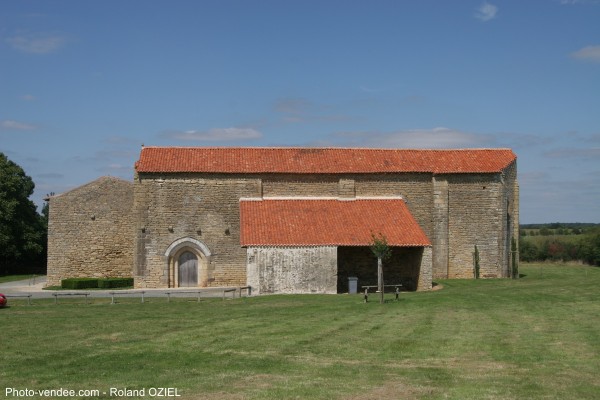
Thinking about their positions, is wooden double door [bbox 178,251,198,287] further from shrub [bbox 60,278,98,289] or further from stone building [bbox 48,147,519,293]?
shrub [bbox 60,278,98,289]

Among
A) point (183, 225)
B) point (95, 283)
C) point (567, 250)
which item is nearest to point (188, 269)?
point (183, 225)

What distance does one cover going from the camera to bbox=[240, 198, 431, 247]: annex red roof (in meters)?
30.7

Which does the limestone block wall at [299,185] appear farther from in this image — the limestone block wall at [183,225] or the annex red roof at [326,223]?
the limestone block wall at [183,225]

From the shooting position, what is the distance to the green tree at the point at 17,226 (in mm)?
51438

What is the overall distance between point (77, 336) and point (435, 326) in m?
8.93

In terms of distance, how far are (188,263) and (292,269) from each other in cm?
681

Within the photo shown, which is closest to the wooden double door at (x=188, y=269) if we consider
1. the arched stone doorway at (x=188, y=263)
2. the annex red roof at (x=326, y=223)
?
the arched stone doorway at (x=188, y=263)

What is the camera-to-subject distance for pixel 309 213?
33344 mm

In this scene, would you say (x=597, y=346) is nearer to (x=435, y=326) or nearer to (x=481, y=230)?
(x=435, y=326)

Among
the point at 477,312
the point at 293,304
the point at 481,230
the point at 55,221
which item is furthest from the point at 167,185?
the point at 477,312

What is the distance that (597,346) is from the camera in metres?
14.0

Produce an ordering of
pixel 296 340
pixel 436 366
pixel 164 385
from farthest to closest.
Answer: pixel 296 340 < pixel 436 366 < pixel 164 385

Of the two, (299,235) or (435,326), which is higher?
(299,235)

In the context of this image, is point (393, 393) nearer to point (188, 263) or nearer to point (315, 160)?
point (188, 263)
